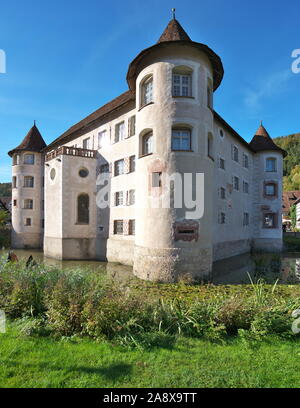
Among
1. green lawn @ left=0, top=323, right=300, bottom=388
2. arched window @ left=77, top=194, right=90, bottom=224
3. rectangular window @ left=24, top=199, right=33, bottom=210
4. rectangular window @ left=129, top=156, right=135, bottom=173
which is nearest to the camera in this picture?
green lawn @ left=0, top=323, right=300, bottom=388

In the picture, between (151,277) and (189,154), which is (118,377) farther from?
(189,154)

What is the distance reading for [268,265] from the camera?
19.2 metres

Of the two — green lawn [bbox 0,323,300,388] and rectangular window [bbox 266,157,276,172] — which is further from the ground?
rectangular window [bbox 266,157,276,172]

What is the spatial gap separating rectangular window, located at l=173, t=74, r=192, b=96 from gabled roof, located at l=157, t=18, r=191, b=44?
1994mm

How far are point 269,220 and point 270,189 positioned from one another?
11.1ft

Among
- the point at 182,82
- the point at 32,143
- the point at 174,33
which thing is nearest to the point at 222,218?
the point at 182,82

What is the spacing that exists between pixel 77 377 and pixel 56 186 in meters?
19.6

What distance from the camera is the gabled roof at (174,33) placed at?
1431cm

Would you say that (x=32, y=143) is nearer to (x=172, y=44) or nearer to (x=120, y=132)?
(x=120, y=132)

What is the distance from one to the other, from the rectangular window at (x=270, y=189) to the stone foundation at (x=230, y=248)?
5.55m

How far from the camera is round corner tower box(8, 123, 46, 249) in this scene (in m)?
29.4

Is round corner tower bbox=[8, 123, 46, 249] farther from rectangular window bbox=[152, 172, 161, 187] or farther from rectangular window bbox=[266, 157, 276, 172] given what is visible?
rectangular window bbox=[266, 157, 276, 172]

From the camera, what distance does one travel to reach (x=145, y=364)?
463cm

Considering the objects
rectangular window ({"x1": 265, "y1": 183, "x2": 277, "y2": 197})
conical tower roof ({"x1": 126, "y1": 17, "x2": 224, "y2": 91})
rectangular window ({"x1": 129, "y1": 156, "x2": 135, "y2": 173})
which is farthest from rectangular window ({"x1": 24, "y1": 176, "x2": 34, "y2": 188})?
rectangular window ({"x1": 265, "y1": 183, "x2": 277, "y2": 197})
